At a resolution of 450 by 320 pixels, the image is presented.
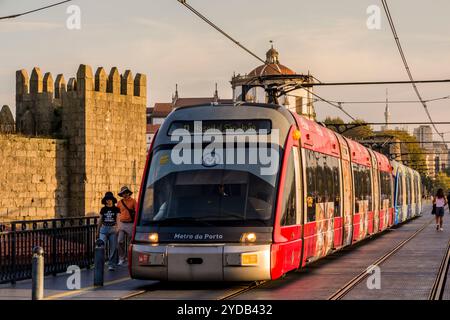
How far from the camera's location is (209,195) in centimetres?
1648

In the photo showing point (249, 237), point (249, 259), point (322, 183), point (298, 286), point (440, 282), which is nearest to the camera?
point (249, 259)

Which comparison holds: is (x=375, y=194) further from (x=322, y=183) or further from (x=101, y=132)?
(x=101, y=132)

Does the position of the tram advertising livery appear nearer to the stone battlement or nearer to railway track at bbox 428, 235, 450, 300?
railway track at bbox 428, 235, 450, 300

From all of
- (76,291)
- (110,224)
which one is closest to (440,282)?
(76,291)

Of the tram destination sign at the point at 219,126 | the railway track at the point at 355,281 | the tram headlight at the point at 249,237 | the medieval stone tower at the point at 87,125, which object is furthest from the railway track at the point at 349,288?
the medieval stone tower at the point at 87,125

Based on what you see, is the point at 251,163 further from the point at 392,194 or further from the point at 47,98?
the point at 47,98

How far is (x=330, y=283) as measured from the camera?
17.5 metres

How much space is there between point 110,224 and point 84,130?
98.8 feet

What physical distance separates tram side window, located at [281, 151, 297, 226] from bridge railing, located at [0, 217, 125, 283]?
444 cm

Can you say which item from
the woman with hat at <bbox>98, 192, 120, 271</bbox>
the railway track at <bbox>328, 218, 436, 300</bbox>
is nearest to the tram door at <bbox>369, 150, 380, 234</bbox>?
the railway track at <bbox>328, 218, 436, 300</bbox>

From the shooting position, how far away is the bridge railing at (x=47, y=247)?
1792cm

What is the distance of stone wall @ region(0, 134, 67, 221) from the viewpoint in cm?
4416

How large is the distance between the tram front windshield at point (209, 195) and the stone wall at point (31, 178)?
2816 cm
